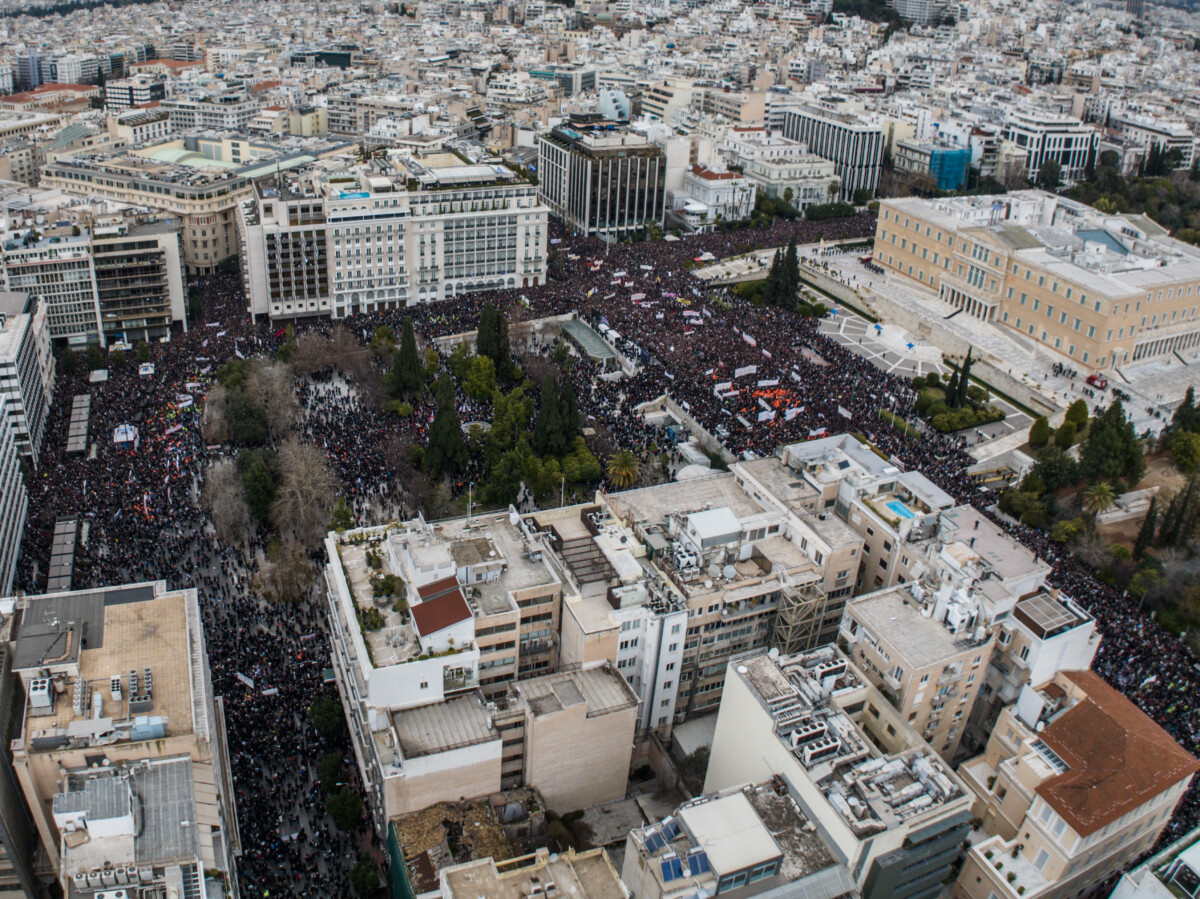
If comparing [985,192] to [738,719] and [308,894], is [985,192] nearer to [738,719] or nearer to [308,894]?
[738,719]

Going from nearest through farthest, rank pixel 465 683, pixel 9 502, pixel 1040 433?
1. pixel 465 683
2. pixel 9 502
3. pixel 1040 433

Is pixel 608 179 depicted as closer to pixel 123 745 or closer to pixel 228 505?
pixel 228 505

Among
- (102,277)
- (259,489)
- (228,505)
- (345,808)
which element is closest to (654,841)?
(345,808)

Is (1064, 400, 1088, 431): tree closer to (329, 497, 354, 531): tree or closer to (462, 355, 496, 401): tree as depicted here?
(462, 355, 496, 401): tree

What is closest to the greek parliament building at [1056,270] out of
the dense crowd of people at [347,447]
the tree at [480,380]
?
the dense crowd of people at [347,447]

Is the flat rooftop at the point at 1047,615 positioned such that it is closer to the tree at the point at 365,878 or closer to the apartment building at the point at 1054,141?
the tree at the point at 365,878

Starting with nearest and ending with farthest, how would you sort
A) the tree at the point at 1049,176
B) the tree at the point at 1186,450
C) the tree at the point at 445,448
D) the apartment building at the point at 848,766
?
the apartment building at the point at 848,766
the tree at the point at 445,448
the tree at the point at 1186,450
the tree at the point at 1049,176
